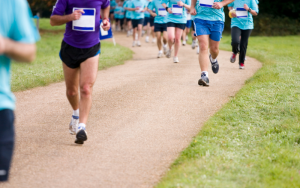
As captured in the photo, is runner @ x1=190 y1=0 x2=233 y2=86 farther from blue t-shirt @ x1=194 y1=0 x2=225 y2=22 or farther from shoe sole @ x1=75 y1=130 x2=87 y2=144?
shoe sole @ x1=75 y1=130 x2=87 y2=144

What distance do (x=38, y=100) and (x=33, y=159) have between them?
10.9 ft

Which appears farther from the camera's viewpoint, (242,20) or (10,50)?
(242,20)

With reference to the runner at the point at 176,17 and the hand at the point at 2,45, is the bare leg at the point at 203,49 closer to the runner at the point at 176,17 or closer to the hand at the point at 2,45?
the runner at the point at 176,17

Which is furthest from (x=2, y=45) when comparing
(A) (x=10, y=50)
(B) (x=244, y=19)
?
(B) (x=244, y=19)

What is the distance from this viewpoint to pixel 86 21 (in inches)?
192

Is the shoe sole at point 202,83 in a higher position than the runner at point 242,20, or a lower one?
lower

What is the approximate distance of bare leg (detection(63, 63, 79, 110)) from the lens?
508 cm

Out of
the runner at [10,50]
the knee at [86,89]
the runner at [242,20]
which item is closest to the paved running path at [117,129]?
the knee at [86,89]

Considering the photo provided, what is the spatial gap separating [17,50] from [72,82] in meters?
2.76

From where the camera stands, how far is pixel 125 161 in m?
4.63

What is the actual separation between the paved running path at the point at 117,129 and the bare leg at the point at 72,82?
490mm

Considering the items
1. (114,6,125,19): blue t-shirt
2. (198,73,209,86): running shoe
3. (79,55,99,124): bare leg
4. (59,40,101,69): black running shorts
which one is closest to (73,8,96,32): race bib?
(59,40,101,69): black running shorts

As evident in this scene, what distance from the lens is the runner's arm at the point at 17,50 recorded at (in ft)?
7.76

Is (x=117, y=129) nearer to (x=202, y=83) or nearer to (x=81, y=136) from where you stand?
(x=81, y=136)
